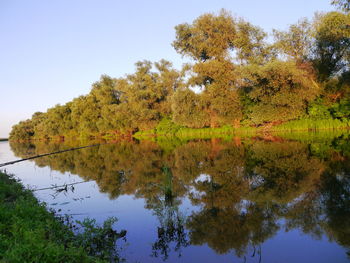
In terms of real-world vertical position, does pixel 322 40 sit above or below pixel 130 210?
above

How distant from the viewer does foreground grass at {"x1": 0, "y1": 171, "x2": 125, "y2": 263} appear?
4262 mm

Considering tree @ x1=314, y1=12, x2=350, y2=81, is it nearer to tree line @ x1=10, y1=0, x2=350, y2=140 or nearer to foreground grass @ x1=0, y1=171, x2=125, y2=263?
tree line @ x1=10, y1=0, x2=350, y2=140

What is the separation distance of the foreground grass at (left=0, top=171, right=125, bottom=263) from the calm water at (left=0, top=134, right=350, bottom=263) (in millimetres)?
513

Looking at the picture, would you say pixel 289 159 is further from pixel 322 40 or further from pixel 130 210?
pixel 322 40

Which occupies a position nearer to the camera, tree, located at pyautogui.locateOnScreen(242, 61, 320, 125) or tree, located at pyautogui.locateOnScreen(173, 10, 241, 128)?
tree, located at pyautogui.locateOnScreen(242, 61, 320, 125)

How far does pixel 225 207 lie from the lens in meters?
8.29

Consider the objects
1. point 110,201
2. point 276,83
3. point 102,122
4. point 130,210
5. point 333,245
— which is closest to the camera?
point 333,245

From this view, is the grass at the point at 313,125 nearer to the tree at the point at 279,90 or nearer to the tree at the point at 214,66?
the tree at the point at 279,90

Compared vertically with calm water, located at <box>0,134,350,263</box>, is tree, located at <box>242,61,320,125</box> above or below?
above

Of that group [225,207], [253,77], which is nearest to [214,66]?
[253,77]

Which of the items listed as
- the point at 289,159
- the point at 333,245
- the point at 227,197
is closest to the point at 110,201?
the point at 227,197

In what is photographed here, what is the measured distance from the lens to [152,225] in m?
7.46

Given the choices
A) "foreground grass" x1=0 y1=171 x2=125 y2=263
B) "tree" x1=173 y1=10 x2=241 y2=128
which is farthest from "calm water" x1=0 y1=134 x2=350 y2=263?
"tree" x1=173 y1=10 x2=241 y2=128

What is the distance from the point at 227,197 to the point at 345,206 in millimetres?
3463
